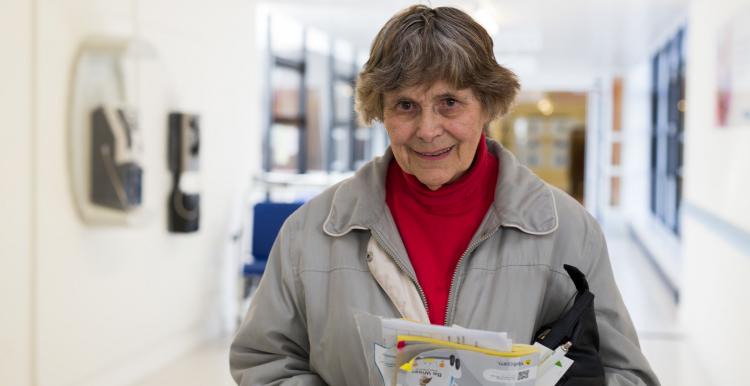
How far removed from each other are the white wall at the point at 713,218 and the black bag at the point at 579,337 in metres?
2.82

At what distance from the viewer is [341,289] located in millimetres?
1622

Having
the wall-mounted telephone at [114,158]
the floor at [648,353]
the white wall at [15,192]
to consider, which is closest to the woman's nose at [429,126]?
the white wall at [15,192]

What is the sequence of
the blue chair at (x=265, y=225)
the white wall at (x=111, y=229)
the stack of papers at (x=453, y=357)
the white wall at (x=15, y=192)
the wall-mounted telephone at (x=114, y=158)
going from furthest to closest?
the blue chair at (x=265, y=225)
the wall-mounted telephone at (x=114, y=158)
the white wall at (x=111, y=229)
the white wall at (x=15, y=192)
the stack of papers at (x=453, y=357)

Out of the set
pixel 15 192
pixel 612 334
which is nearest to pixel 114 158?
pixel 15 192

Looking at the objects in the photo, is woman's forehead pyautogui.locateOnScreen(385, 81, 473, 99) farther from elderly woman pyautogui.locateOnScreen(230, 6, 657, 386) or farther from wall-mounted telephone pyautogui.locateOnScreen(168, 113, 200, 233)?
wall-mounted telephone pyautogui.locateOnScreen(168, 113, 200, 233)

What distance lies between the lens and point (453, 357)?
1.41 m

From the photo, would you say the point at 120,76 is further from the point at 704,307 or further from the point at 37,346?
the point at 704,307

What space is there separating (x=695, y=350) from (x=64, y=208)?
4.18 meters

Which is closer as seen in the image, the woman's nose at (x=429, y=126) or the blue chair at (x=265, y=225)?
the woman's nose at (x=429, y=126)

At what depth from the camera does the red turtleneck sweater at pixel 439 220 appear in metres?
1.65

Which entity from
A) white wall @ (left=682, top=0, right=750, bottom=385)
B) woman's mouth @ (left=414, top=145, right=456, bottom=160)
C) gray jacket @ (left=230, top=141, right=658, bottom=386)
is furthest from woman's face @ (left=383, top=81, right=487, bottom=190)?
white wall @ (left=682, top=0, right=750, bottom=385)

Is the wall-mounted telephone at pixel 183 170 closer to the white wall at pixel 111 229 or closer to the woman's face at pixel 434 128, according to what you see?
the white wall at pixel 111 229

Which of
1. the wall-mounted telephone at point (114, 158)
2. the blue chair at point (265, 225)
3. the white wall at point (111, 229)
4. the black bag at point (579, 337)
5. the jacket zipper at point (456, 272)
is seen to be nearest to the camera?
the black bag at point (579, 337)

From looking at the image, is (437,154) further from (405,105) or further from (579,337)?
(579,337)
